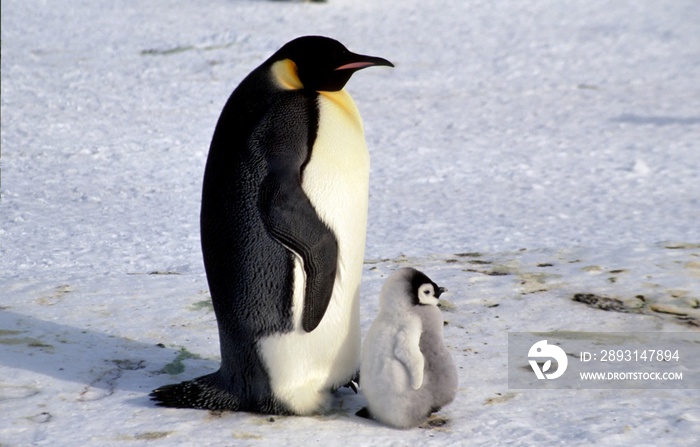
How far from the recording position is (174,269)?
14.1 feet

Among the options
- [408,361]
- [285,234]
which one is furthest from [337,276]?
[408,361]

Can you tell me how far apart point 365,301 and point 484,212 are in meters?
1.81

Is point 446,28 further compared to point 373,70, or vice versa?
point 446,28

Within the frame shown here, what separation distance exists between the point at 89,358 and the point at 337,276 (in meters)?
0.89

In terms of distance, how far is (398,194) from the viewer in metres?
5.80

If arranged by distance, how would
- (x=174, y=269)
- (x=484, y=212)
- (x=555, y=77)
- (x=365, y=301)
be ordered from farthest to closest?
(x=555, y=77)
(x=484, y=212)
(x=174, y=269)
(x=365, y=301)

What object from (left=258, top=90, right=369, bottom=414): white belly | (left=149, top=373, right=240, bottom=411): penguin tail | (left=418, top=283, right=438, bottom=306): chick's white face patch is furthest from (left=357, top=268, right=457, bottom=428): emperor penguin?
(left=149, top=373, right=240, bottom=411): penguin tail

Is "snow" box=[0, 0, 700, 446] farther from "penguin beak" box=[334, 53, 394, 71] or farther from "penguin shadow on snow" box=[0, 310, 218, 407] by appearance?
"penguin beak" box=[334, 53, 394, 71]

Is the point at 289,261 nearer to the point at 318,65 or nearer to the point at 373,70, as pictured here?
the point at 318,65

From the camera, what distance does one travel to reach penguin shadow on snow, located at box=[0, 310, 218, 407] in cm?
302

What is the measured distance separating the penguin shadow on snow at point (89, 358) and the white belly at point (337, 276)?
0.42 metres

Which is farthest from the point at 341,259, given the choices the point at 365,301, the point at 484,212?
the point at 484,212

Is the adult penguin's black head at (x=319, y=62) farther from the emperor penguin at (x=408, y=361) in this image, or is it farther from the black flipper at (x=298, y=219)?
the emperor penguin at (x=408, y=361)

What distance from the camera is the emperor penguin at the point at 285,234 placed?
274 cm
